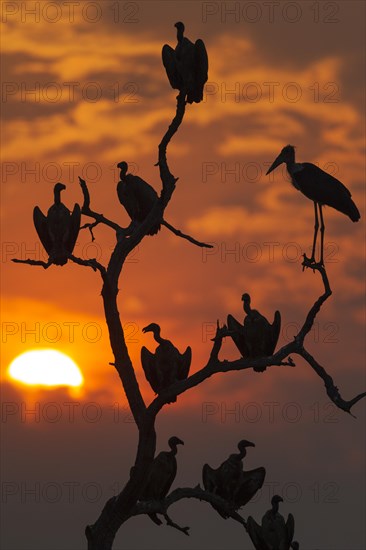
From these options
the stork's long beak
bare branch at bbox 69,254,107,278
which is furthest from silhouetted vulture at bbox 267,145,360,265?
bare branch at bbox 69,254,107,278

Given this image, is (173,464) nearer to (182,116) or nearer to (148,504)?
(148,504)

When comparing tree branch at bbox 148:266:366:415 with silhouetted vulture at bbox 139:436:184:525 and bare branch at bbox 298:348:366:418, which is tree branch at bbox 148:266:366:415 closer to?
bare branch at bbox 298:348:366:418

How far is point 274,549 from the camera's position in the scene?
26.8 metres

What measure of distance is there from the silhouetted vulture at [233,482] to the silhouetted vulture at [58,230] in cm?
553

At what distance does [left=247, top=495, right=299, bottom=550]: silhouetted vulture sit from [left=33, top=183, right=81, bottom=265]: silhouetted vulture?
6.50m

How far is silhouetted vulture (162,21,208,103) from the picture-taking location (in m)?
24.2

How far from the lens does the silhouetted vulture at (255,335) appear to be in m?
24.4

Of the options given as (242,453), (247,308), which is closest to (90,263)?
(247,308)

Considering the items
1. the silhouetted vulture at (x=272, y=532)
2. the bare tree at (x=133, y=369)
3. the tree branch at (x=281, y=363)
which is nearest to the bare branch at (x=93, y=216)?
the bare tree at (x=133, y=369)

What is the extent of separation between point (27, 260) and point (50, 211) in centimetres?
217

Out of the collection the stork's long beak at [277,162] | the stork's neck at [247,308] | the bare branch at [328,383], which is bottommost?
the bare branch at [328,383]

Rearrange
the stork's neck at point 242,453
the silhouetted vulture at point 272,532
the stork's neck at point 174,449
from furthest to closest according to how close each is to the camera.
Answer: the stork's neck at point 242,453 → the stork's neck at point 174,449 → the silhouetted vulture at point 272,532

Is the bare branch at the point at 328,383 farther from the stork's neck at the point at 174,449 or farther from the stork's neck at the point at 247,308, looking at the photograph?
the stork's neck at the point at 174,449

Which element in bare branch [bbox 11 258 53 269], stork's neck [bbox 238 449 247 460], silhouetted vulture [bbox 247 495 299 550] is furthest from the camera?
stork's neck [bbox 238 449 247 460]
